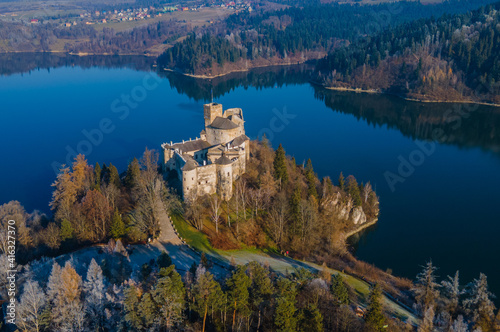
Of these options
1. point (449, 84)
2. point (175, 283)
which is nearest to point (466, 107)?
point (449, 84)

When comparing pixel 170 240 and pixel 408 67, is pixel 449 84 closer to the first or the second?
pixel 408 67

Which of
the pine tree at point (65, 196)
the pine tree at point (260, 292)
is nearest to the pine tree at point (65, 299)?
the pine tree at point (260, 292)

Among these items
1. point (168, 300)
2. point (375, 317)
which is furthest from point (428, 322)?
point (168, 300)

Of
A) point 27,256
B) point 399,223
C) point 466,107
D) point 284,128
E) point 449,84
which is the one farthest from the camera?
point 449,84

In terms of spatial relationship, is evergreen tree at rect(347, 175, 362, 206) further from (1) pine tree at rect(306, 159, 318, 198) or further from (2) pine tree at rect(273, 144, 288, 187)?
(2) pine tree at rect(273, 144, 288, 187)

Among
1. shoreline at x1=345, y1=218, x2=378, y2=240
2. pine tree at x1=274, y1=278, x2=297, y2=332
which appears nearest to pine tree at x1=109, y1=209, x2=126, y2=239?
pine tree at x1=274, y1=278, x2=297, y2=332
